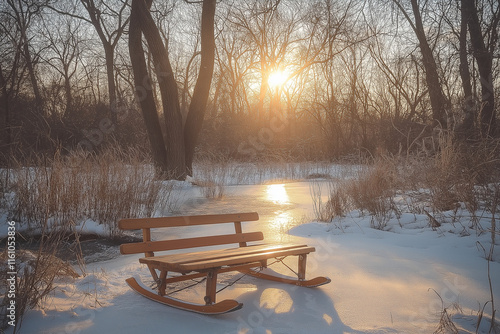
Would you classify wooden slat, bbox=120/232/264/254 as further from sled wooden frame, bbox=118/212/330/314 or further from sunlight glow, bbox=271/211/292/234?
sunlight glow, bbox=271/211/292/234

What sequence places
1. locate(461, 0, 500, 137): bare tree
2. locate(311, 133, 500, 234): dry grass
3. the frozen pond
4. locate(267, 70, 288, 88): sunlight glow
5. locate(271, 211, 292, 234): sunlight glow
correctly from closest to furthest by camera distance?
locate(311, 133, 500, 234): dry grass, locate(271, 211, 292, 234): sunlight glow, the frozen pond, locate(461, 0, 500, 137): bare tree, locate(267, 70, 288, 88): sunlight glow

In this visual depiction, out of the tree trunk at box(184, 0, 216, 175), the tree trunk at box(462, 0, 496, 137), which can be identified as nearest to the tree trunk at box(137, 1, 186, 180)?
the tree trunk at box(184, 0, 216, 175)

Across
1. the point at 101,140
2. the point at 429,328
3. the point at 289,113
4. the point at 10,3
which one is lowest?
the point at 429,328

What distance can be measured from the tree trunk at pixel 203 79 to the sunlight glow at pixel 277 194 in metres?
2.45

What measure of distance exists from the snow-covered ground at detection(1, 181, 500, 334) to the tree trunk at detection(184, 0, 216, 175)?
7.24 m

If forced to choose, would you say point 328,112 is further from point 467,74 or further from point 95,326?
point 95,326

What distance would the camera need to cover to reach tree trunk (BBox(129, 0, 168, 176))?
11.2m

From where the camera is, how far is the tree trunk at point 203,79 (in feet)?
39.5

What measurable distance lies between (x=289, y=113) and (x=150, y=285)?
2681 centimetres

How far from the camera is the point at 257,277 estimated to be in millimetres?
3896

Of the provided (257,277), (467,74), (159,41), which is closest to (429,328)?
(257,277)

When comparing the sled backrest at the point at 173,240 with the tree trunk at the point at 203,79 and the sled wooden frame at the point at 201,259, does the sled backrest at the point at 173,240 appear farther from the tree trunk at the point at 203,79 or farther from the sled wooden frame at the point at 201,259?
the tree trunk at the point at 203,79

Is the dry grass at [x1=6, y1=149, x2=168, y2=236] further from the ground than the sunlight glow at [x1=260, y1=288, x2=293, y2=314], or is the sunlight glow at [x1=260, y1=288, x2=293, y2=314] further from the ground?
the dry grass at [x1=6, y1=149, x2=168, y2=236]

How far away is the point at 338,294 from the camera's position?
11.4 feet
